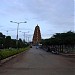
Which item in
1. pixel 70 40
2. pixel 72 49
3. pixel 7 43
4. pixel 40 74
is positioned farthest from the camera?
pixel 7 43

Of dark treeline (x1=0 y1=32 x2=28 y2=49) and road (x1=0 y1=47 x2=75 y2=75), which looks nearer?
road (x1=0 y1=47 x2=75 y2=75)

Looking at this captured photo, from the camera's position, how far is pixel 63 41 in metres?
81.0

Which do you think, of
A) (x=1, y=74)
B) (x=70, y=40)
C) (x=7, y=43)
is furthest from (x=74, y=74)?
(x=7, y=43)

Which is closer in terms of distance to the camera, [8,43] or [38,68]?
[38,68]

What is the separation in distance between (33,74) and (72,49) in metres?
72.8

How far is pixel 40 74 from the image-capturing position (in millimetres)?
16203

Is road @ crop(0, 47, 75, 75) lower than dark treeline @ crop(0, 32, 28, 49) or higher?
lower

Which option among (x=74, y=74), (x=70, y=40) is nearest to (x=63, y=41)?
(x=70, y=40)

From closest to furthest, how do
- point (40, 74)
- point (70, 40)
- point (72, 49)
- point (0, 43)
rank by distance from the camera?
point (40, 74) < point (70, 40) < point (72, 49) < point (0, 43)

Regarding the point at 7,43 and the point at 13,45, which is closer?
the point at 7,43

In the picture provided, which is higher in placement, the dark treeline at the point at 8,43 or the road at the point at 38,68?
the dark treeline at the point at 8,43

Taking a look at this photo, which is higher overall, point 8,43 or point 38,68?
point 8,43

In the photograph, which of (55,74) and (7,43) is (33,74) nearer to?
(55,74)

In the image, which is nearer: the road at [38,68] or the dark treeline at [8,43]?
the road at [38,68]
